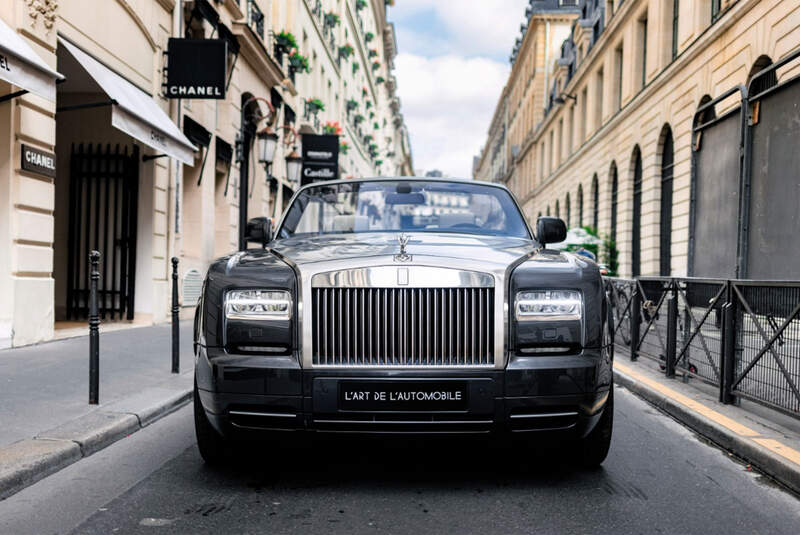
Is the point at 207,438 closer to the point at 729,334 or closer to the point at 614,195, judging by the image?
the point at 729,334

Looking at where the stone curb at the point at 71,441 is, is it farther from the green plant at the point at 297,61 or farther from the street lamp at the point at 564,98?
the street lamp at the point at 564,98

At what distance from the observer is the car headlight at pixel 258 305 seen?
3.63 metres

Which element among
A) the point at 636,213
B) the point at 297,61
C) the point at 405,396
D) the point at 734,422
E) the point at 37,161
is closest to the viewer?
the point at 405,396

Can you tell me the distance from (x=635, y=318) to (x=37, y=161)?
23.9 ft

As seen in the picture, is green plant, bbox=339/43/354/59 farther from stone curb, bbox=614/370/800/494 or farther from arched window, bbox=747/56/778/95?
stone curb, bbox=614/370/800/494

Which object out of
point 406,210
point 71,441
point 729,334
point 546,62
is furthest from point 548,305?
point 546,62

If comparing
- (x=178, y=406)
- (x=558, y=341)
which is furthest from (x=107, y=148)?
(x=558, y=341)

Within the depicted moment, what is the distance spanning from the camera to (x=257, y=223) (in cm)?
504

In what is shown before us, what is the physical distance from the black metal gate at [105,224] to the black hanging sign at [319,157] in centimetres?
1094

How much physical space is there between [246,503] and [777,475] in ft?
9.25

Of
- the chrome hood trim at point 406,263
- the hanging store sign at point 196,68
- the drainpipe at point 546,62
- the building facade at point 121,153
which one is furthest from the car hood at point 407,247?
the drainpipe at point 546,62

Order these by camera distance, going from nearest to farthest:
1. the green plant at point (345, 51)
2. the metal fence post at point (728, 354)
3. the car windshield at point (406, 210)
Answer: the car windshield at point (406, 210) → the metal fence post at point (728, 354) → the green plant at point (345, 51)

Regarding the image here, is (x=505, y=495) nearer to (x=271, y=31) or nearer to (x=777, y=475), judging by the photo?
(x=777, y=475)

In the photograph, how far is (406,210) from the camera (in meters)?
5.20
